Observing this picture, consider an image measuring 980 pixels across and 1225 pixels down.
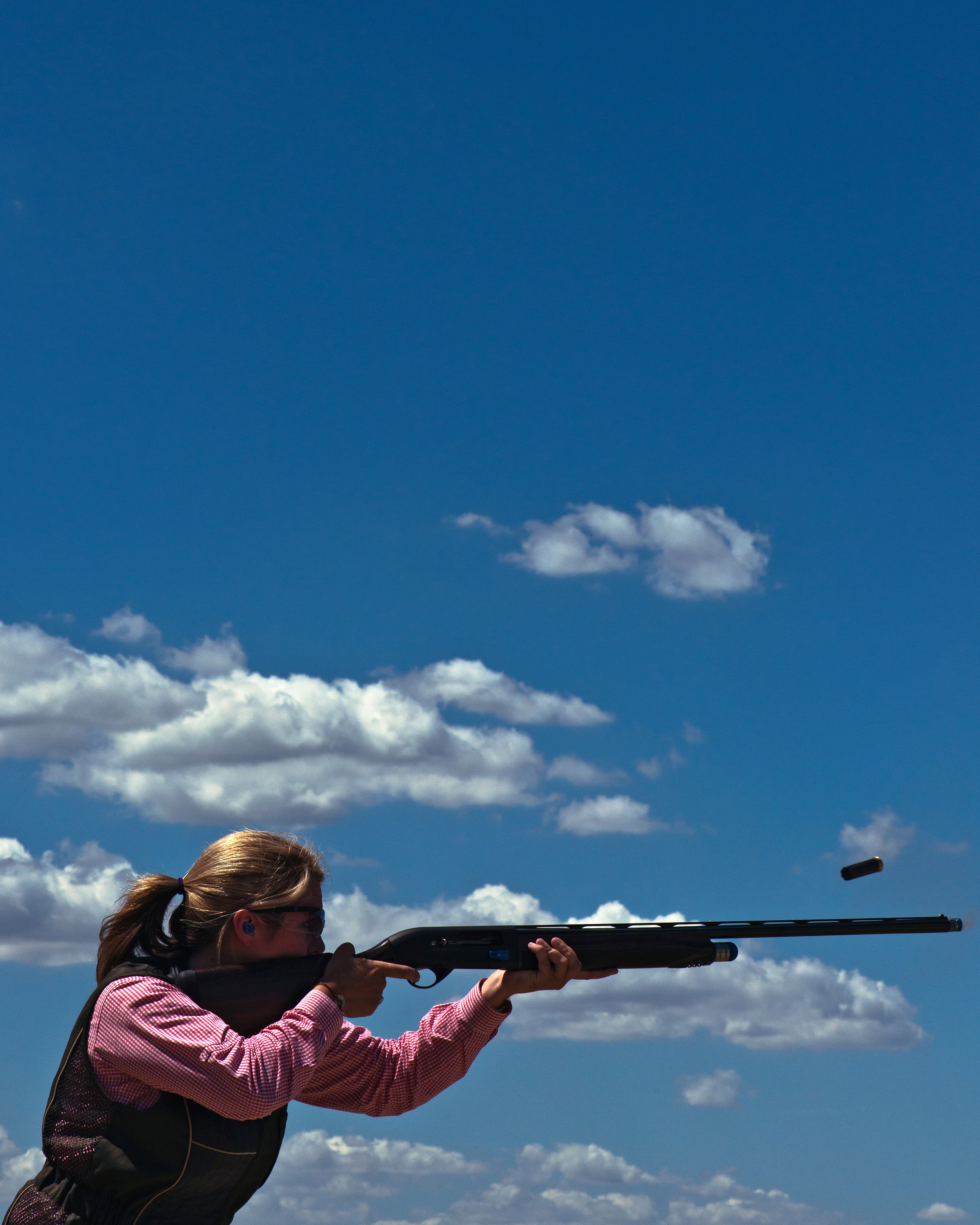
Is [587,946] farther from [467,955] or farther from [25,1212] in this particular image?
[25,1212]

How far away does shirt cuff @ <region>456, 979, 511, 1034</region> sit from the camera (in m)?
8.26

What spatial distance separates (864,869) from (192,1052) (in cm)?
546

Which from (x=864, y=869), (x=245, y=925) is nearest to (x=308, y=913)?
(x=245, y=925)

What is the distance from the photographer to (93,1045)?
21.6 ft

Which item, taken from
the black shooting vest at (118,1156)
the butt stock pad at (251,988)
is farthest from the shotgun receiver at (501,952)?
the black shooting vest at (118,1156)

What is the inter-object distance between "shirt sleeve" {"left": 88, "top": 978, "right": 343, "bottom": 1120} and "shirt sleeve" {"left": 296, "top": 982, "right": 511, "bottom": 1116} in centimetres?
151

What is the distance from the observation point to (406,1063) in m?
8.32

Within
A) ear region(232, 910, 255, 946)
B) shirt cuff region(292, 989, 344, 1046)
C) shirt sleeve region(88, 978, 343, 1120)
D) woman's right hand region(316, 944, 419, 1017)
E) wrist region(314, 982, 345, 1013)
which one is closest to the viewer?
shirt sleeve region(88, 978, 343, 1120)

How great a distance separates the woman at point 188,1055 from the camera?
645 cm

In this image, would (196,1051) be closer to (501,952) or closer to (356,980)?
(356,980)

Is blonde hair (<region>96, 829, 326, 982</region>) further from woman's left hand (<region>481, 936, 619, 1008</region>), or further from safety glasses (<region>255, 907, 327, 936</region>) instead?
Answer: woman's left hand (<region>481, 936, 619, 1008</region>)

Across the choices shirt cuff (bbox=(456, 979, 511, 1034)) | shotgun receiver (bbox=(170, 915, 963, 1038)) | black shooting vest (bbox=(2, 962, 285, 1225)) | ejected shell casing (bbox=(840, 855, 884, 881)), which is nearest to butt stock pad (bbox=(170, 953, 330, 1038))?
shotgun receiver (bbox=(170, 915, 963, 1038))

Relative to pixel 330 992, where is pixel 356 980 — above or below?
above

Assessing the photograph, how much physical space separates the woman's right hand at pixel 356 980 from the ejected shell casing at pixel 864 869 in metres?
3.83
